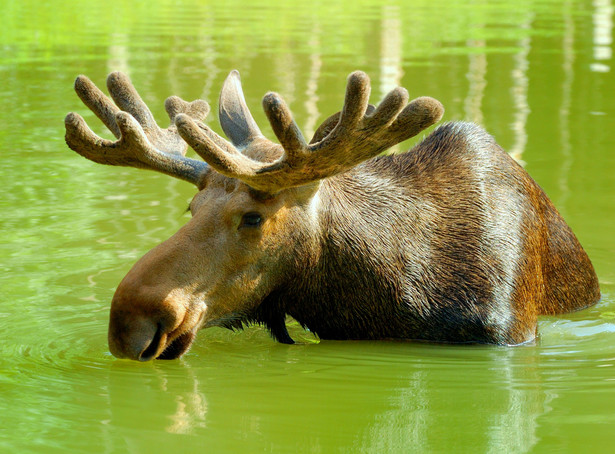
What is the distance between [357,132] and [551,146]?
21.5ft

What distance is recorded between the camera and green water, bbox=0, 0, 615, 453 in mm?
4617

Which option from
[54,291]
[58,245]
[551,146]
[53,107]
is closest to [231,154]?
[54,291]

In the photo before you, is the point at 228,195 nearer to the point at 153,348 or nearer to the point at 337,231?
the point at 337,231

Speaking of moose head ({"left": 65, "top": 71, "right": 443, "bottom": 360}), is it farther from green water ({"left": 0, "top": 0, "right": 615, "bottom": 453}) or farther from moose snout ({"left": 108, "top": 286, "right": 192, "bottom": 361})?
green water ({"left": 0, "top": 0, "right": 615, "bottom": 453})

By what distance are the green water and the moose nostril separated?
133 mm

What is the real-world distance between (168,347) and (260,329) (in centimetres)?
101

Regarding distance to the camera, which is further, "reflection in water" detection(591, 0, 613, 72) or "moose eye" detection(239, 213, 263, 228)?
"reflection in water" detection(591, 0, 613, 72)

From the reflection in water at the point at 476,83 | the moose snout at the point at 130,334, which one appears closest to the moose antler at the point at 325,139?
the moose snout at the point at 130,334

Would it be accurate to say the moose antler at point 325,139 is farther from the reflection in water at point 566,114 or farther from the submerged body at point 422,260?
the reflection in water at point 566,114

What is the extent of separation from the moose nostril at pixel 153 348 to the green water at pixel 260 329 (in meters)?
0.13

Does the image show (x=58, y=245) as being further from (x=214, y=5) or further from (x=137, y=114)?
(x=214, y=5)

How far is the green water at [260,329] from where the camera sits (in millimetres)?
4617

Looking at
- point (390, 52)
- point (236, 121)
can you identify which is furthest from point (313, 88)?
point (236, 121)

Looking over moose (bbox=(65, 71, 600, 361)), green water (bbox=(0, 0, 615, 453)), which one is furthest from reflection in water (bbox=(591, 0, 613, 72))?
moose (bbox=(65, 71, 600, 361))
